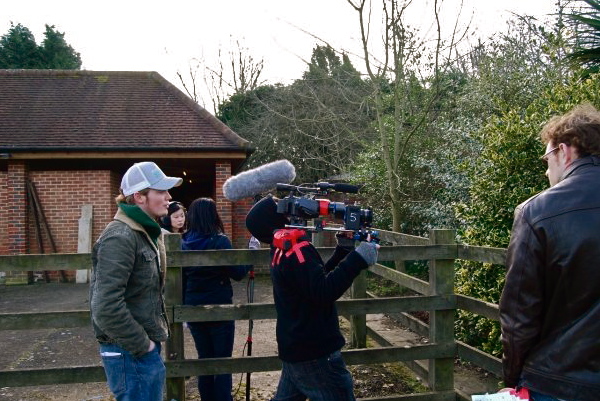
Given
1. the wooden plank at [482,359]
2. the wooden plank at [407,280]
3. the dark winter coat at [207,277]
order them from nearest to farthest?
the wooden plank at [482,359], the dark winter coat at [207,277], the wooden plank at [407,280]

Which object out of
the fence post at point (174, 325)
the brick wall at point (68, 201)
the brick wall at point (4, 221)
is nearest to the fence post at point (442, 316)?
the fence post at point (174, 325)

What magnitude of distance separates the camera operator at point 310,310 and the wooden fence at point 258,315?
3.30ft

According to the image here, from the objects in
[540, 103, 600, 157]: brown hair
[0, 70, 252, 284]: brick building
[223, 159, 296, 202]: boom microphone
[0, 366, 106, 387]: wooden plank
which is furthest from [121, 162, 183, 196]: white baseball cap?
[0, 70, 252, 284]: brick building

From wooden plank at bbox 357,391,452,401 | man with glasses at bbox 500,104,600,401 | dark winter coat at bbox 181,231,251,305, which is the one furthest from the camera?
dark winter coat at bbox 181,231,251,305

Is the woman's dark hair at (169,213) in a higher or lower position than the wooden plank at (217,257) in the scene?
higher

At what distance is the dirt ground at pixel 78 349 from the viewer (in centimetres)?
496

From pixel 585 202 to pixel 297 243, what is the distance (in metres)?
1.38

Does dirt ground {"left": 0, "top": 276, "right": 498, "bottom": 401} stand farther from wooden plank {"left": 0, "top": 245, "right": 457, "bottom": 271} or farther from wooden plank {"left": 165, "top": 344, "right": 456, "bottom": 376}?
wooden plank {"left": 0, "top": 245, "right": 457, "bottom": 271}

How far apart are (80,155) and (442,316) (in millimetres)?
10253

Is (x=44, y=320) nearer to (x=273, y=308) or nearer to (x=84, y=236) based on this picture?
(x=273, y=308)

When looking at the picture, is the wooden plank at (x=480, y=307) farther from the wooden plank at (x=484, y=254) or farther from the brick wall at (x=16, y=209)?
the brick wall at (x=16, y=209)

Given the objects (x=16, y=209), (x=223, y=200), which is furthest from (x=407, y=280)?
(x=16, y=209)

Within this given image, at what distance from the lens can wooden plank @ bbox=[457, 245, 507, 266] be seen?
12.3ft

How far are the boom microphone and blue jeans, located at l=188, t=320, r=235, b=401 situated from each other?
1.36m
